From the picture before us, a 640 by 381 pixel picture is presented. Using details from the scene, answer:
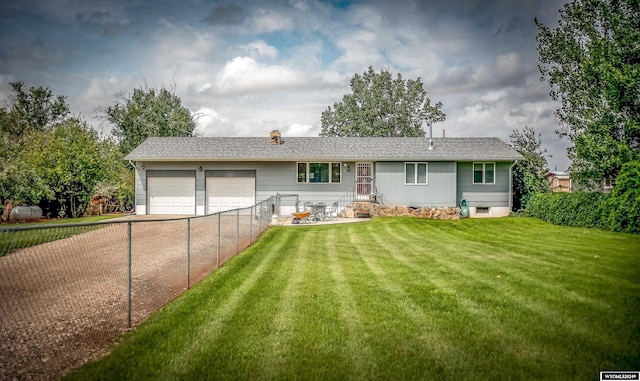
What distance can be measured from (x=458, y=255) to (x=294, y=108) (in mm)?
27714

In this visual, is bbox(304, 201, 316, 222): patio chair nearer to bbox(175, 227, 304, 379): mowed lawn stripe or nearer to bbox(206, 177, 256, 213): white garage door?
bbox(206, 177, 256, 213): white garage door

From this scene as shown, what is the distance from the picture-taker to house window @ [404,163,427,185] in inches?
863

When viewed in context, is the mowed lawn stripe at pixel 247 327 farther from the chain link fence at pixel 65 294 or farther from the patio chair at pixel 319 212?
the patio chair at pixel 319 212

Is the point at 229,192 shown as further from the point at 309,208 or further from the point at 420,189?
the point at 420,189

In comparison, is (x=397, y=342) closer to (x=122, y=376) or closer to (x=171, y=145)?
(x=122, y=376)

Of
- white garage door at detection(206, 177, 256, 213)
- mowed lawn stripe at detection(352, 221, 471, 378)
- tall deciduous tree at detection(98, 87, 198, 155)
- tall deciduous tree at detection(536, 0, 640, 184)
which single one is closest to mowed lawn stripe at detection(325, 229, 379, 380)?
mowed lawn stripe at detection(352, 221, 471, 378)

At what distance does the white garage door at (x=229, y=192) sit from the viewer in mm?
22594

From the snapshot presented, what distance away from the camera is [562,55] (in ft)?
71.7

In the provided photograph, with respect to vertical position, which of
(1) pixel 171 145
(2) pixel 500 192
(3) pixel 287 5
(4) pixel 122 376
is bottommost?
(4) pixel 122 376

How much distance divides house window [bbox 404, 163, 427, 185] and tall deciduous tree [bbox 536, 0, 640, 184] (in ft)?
24.5

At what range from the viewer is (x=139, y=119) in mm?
37219

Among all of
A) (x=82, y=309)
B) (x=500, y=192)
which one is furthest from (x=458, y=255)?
(x=500, y=192)

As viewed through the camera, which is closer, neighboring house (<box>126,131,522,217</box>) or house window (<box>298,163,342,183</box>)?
neighboring house (<box>126,131,522,217</box>)

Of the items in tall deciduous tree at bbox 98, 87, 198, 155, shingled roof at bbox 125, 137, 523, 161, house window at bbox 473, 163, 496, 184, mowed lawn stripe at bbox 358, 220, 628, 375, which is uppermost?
tall deciduous tree at bbox 98, 87, 198, 155
